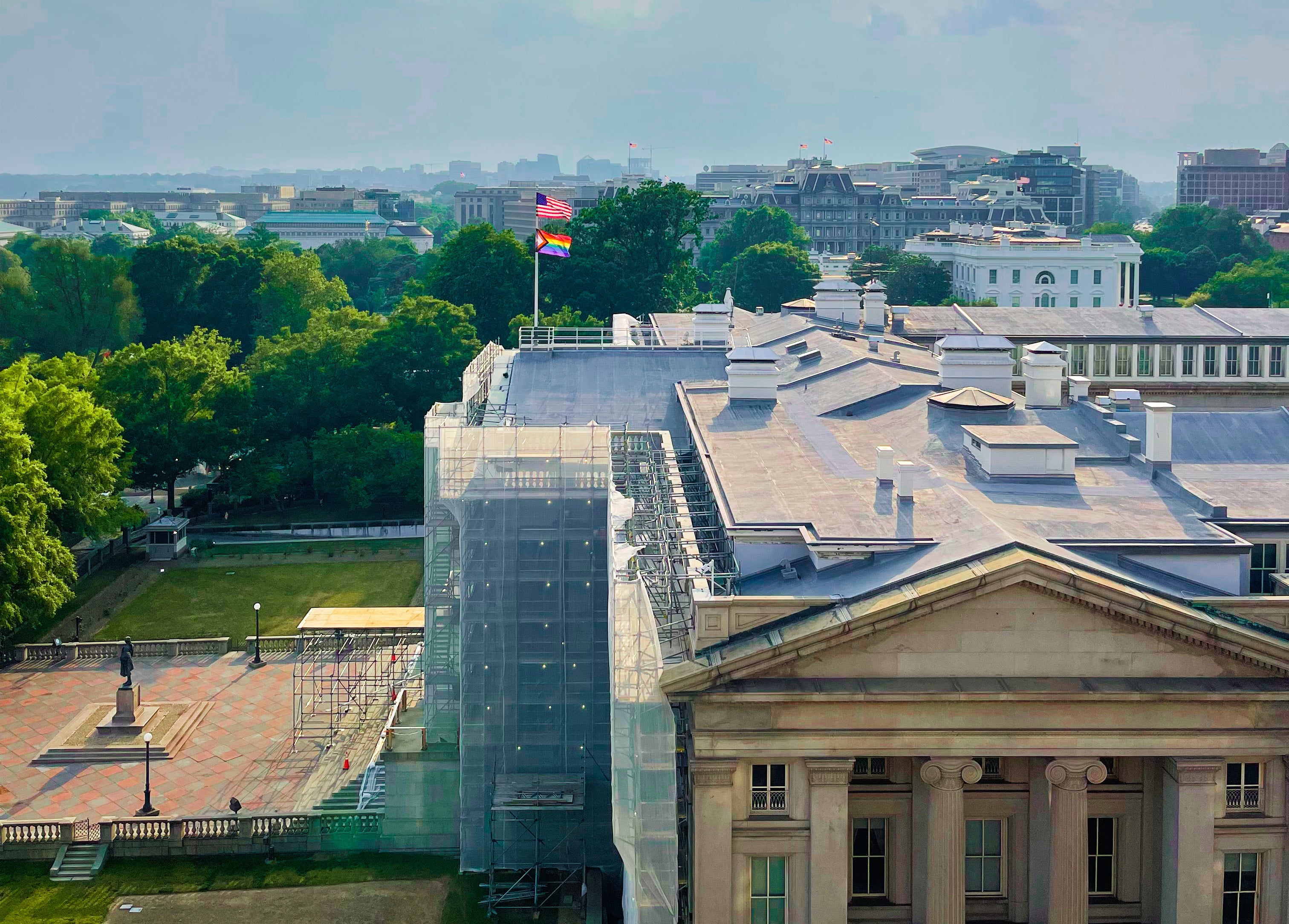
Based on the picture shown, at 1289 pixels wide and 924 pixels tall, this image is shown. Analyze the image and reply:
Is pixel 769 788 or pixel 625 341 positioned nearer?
pixel 769 788

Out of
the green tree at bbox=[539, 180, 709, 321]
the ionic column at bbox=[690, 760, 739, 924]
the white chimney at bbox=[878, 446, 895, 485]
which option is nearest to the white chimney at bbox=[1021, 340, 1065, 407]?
the white chimney at bbox=[878, 446, 895, 485]

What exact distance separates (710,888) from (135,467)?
264 feet

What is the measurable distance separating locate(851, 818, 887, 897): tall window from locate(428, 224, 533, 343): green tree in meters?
115

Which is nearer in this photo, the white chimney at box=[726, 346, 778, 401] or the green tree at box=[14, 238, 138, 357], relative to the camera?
the white chimney at box=[726, 346, 778, 401]

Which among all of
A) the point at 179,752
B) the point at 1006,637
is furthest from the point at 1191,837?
Answer: the point at 179,752

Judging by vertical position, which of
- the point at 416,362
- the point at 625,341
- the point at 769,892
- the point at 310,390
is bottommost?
the point at 769,892

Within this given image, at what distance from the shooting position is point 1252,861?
152 feet

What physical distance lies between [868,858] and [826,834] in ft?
10.8

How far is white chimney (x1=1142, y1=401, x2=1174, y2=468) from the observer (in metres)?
56.9

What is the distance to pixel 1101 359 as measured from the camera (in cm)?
11094

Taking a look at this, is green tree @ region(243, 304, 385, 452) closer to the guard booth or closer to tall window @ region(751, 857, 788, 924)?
the guard booth

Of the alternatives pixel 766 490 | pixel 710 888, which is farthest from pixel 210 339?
pixel 710 888

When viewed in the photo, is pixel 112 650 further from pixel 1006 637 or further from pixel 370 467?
pixel 1006 637

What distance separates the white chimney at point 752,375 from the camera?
70.0 meters
